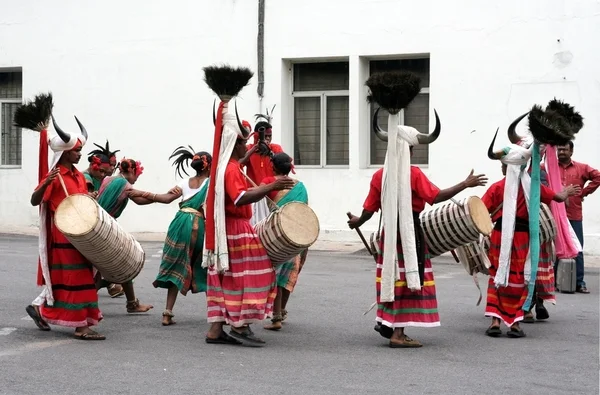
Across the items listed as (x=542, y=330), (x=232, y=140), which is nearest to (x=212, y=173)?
(x=232, y=140)

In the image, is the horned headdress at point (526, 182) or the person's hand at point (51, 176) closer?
the person's hand at point (51, 176)

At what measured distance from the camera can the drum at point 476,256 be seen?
30.7 ft

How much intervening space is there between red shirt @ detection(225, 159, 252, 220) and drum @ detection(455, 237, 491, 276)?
2.29 metres

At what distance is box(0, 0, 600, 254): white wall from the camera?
1645cm

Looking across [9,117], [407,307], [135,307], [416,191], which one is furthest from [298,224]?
[9,117]

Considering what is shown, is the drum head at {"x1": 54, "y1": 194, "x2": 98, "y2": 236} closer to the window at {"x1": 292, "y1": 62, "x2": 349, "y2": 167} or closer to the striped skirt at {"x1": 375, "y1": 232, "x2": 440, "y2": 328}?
the striped skirt at {"x1": 375, "y1": 232, "x2": 440, "y2": 328}

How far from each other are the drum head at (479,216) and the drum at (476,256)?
938 millimetres

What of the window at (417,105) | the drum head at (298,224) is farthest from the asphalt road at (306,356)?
the window at (417,105)

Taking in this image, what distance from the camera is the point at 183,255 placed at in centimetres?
946

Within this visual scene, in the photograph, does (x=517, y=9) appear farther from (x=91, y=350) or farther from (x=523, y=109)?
(x=91, y=350)

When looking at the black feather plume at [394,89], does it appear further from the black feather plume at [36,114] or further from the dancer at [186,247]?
the black feather plume at [36,114]

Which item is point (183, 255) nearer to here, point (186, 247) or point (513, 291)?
point (186, 247)

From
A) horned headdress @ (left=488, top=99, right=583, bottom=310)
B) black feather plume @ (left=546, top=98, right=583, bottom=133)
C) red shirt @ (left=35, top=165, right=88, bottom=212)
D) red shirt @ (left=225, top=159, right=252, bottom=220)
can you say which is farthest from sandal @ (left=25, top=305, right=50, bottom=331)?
black feather plume @ (left=546, top=98, right=583, bottom=133)

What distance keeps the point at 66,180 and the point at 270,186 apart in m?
1.74
